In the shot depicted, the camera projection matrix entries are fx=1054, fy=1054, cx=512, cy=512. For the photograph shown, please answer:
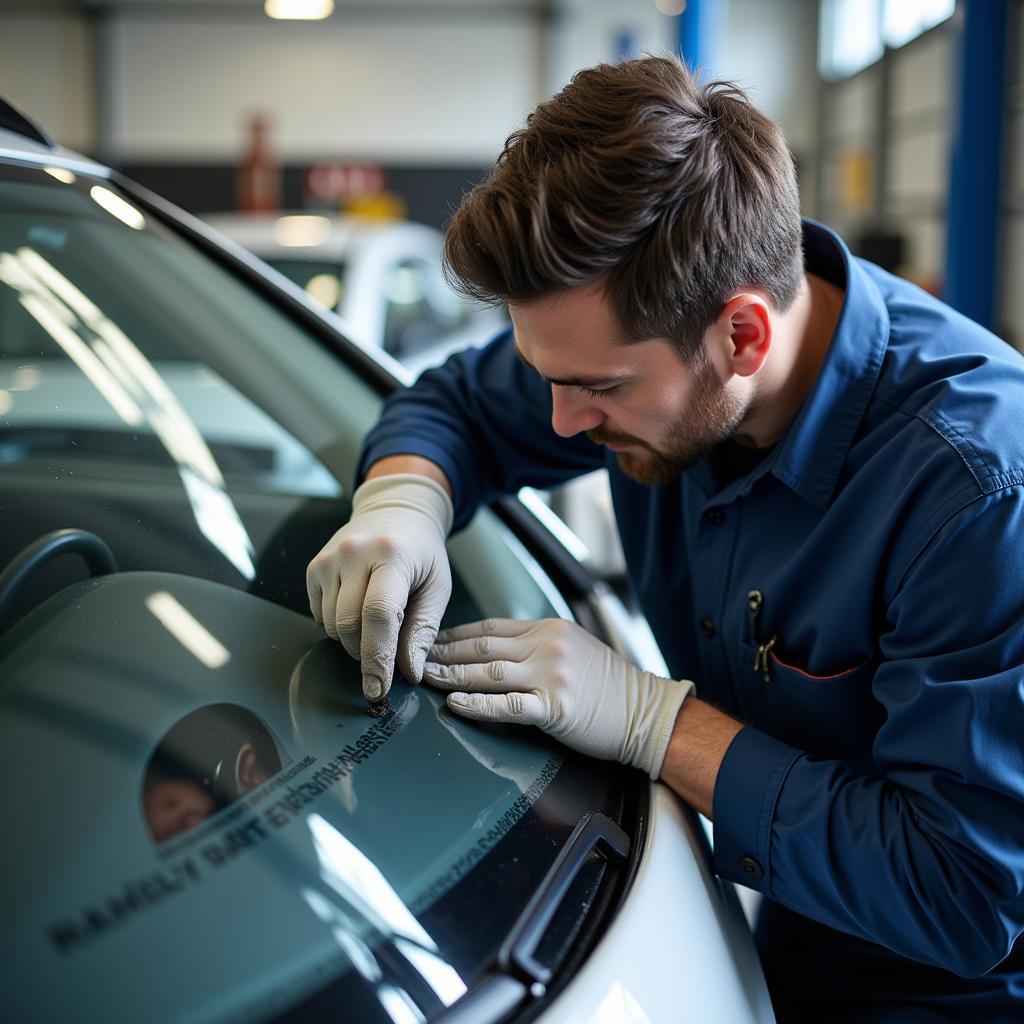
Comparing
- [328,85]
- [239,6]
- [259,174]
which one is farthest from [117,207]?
[239,6]

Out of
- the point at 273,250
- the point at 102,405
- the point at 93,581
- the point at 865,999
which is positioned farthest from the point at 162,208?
the point at 273,250

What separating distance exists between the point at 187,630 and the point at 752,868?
58 cm

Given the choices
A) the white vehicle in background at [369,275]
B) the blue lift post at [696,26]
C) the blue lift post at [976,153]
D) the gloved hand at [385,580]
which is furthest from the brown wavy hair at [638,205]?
the blue lift post at [976,153]

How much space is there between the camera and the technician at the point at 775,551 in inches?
37.4

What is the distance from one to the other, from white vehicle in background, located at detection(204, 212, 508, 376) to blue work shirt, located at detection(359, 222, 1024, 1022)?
2.31 meters

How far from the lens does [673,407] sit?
3.85ft

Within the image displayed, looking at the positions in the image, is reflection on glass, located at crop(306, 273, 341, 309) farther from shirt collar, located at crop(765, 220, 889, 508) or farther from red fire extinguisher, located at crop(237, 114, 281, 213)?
red fire extinguisher, located at crop(237, 114, 281, 213)

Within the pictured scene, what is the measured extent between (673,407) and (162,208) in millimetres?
834

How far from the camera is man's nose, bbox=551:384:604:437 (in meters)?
1.19

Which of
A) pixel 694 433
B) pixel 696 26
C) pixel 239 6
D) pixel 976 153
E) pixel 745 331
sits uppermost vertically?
pixel 239 6

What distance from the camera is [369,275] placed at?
3.90 m

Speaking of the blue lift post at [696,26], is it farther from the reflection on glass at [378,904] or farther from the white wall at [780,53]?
the white wall at [780,53]

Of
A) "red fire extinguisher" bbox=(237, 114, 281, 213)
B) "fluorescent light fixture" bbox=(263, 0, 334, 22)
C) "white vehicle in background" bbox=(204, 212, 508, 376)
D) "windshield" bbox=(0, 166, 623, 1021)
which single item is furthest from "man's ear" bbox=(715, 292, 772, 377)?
"fluorescent light fixture" bbox=(263, 0, 334, 22)

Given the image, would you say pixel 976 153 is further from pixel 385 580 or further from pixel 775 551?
pixel 385 580
